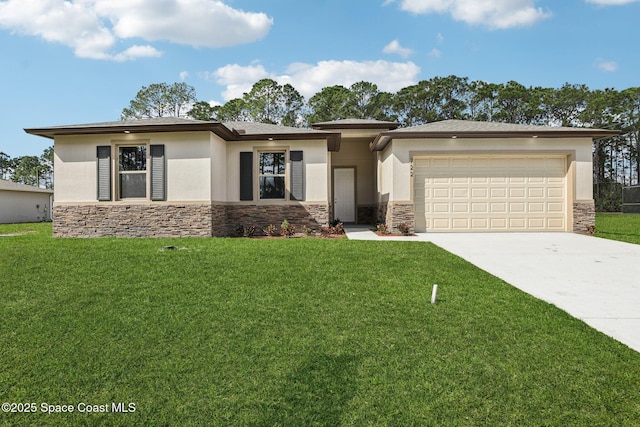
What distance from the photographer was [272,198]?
38.2 ft

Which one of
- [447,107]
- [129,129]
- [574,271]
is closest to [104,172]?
[129,129]

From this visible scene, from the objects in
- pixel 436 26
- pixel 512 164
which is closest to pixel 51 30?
pixel 436 26

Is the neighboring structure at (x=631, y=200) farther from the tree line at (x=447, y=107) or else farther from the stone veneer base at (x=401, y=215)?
the stone veneer base at (x=401, y=215)

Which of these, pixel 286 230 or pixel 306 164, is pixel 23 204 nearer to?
pixel 286 230

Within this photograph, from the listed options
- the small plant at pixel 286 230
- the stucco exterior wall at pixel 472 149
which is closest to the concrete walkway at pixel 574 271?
the stucco exterior wall at pixel 472 149

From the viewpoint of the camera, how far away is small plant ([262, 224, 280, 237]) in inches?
432

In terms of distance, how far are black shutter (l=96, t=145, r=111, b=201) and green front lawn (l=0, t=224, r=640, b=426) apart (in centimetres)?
583

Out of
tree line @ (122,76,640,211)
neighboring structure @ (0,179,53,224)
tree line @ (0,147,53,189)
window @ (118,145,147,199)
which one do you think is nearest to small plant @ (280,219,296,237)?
window @ (118,145,147,199)

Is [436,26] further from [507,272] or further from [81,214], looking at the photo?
[81,214]

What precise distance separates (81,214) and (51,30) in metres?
6.42

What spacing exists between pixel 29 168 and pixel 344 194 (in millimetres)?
57415

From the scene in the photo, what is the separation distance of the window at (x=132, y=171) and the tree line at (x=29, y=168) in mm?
49587

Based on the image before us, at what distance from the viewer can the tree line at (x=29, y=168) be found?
4928 cm

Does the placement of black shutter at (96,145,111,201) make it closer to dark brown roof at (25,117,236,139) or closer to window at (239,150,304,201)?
dark brown roof at (25,117,236,139)
